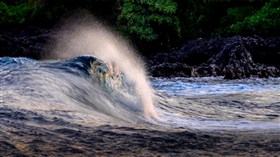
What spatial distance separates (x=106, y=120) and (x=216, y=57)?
15.0 m

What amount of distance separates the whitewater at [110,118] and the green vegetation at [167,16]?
15731 mm

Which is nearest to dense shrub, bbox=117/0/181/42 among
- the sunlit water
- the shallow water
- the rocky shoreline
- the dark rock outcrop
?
the rocky shoreline

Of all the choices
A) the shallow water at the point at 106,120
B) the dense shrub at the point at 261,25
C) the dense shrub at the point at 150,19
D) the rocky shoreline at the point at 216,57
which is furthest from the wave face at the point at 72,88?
the dense shrub at the point at 150,19

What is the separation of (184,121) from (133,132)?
215 centimetres

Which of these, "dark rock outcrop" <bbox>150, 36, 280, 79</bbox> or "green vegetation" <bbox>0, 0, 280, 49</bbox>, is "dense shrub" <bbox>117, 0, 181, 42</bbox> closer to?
"green vegetation" <bbox>0, 0, 280, 49</bbox>

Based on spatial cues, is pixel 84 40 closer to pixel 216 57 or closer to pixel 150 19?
pixel 150 19

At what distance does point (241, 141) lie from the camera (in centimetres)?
379

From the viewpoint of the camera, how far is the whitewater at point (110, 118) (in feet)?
10.9

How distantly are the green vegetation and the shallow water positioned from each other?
628 inches

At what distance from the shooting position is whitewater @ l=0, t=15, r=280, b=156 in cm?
334

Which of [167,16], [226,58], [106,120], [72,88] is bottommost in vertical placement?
[106,120]

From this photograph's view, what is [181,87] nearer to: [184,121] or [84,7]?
[184,121]

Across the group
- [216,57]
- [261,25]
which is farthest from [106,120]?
[261,25]

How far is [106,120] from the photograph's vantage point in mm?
4707
